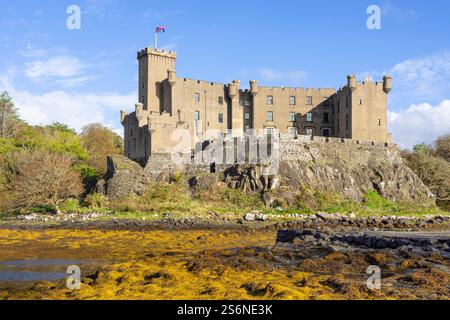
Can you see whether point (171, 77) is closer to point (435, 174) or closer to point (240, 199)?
point (240, 199)

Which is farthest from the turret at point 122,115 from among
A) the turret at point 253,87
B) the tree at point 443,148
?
the tree at point 443,148

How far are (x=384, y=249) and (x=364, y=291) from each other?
9653mm

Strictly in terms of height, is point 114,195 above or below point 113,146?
below

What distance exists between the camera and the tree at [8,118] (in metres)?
74.1

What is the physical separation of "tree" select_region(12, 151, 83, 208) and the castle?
28.8 feet

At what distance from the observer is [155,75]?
62.7 meters

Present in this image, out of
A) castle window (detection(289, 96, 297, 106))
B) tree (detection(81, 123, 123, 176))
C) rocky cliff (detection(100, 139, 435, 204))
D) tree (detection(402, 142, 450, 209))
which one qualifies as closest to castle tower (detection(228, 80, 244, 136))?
castle window (detection(289, 96, 297, 106))

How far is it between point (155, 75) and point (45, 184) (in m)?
19.9

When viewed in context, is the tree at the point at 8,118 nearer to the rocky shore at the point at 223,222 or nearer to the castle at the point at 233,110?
the castle at the point at 233,110

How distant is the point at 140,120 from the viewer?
58094 mm

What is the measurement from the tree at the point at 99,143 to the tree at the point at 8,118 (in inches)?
420

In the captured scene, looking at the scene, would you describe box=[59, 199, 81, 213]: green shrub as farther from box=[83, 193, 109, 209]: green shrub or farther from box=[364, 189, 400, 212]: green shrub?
box=[364, 189, 400, 212]: green shrub
